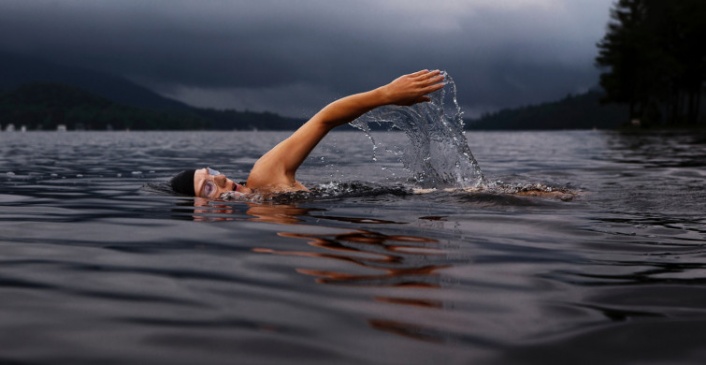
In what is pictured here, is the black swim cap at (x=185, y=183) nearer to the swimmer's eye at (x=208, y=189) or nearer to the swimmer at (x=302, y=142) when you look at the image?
the swimmer at (x=302, y=142)

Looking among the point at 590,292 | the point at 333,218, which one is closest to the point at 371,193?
the point at 333,218

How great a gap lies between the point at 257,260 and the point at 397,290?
118cm

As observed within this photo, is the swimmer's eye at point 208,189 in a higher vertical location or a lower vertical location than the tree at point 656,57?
lower

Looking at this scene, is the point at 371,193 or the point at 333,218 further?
the point at 371,193

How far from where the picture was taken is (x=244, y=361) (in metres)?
2.40

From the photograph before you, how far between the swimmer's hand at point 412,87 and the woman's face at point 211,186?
2180mm

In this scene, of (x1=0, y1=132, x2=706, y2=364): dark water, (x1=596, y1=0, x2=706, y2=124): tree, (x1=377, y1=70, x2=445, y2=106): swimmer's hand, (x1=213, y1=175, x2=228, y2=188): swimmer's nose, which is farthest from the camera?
(x1=596, y1=0, x2=706, y2=124): tree

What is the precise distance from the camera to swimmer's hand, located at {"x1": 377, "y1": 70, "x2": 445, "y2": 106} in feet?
23.3

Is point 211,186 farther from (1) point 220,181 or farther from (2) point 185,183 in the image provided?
(2) point 185,183

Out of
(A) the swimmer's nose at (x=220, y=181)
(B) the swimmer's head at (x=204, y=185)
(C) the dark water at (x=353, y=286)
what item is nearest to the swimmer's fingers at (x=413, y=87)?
(C) the dark water at (x=353, y=286)

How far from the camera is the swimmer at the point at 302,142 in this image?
714 cm

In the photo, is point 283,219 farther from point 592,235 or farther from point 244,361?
point 244,361

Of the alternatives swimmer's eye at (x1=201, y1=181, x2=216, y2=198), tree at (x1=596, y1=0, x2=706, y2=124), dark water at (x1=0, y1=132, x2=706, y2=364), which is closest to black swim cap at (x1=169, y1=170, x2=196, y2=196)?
swimmer's eye at (x1=201, y1=181, x2=216, y2=198)

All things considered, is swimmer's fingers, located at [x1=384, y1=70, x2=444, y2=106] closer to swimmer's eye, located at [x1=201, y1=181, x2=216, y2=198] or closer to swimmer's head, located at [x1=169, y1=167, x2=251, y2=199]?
swimmer's head, located at [x1=169, y1=167, x2=251, y2=199]
